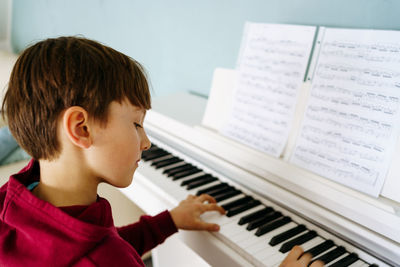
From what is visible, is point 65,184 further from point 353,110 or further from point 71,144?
point 353,110

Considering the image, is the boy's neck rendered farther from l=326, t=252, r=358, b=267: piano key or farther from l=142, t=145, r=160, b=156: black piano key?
l=142, t=145, r=160, b=156: black piano key

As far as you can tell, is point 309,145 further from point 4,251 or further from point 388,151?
point 4,251

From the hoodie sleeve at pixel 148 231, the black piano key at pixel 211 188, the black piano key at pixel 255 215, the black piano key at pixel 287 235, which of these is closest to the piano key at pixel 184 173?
the black piano key at pixel 211 188

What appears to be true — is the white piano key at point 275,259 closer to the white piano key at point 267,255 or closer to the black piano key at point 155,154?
the white piano key at point 267,255

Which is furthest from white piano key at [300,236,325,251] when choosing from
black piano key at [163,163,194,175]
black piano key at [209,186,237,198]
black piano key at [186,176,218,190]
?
black piano key at [163,163,194,175]

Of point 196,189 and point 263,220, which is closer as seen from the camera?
point 263,220

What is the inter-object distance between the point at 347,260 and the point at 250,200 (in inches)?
14.8

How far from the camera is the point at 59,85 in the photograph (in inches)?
27.5

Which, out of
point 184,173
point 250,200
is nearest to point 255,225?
point 250,200

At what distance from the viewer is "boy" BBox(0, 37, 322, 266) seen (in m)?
0.67

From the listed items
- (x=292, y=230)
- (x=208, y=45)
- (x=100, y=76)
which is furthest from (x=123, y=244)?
(x=208, y=45)

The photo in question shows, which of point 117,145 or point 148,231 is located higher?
point 117,145

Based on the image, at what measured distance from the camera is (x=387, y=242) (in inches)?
35.6

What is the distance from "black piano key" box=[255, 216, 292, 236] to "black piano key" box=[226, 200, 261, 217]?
105mm
